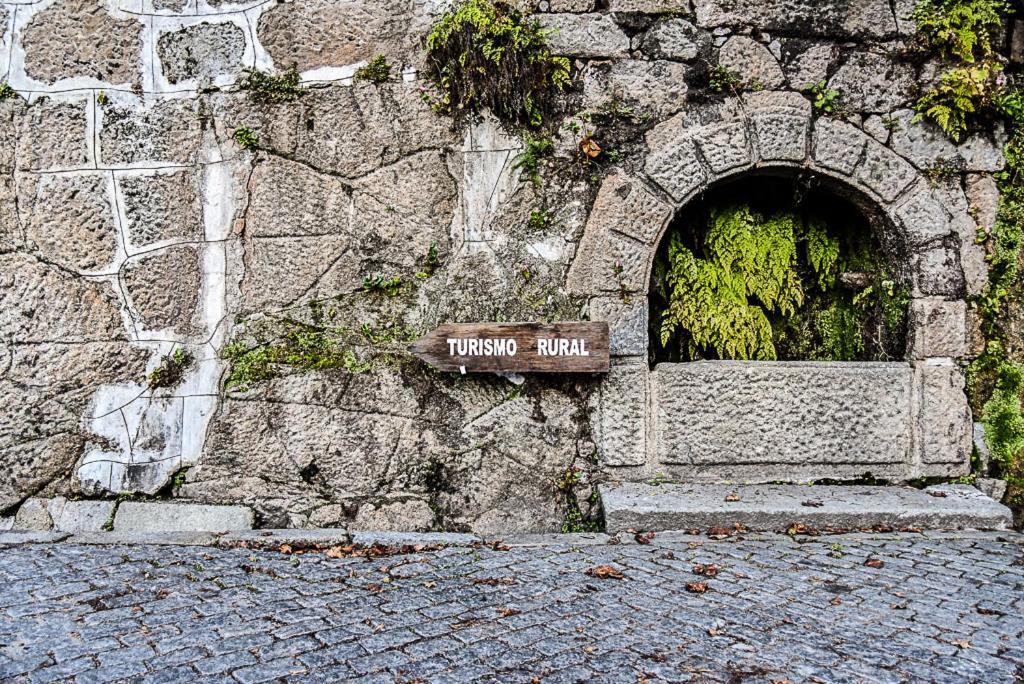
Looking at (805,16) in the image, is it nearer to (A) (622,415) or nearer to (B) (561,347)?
(B) (561,347)

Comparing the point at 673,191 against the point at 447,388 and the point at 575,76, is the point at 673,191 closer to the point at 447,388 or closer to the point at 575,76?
the point at 575,76

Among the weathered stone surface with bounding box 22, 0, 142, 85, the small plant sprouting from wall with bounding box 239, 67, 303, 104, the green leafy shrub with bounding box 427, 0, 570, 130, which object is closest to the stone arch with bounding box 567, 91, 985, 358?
the green leafy shrub with bounding box 427, 0, 570, 130

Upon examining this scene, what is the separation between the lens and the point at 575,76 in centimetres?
386

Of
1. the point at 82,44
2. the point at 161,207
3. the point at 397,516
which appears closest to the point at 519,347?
the point at 397,516

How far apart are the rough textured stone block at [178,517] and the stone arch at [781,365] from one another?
6.49 feet

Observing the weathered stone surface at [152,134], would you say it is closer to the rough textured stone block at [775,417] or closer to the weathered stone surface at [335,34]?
the weathered stone surface at [335,34]

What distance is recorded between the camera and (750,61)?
12.6 ft

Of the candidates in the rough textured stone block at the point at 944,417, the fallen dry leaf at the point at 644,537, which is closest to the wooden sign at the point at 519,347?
the fallen dry leaf at the point at 644,537

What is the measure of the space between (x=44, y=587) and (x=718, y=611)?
268 centimetres

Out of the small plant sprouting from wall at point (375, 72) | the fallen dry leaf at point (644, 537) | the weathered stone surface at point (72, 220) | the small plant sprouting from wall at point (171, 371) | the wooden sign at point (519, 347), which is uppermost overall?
the small plant sprouting from wall at point (375, 72)

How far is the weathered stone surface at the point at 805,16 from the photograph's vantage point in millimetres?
3838

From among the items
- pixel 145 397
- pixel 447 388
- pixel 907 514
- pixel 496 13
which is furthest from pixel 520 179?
pixel 907 514

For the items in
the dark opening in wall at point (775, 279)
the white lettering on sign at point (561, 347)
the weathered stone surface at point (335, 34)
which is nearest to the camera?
the white lettering on sign at point (561, 347)

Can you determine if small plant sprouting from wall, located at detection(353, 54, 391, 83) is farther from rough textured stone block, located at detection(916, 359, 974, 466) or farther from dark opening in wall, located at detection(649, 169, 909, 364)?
rough textured stone block, located at detection(916, 359, 974, 466)
